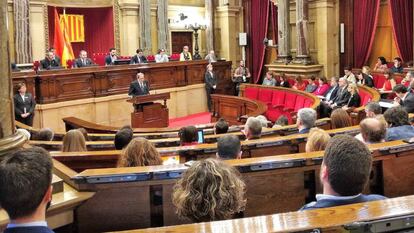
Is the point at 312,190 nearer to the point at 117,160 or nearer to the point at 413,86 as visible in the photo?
the point at 117,160

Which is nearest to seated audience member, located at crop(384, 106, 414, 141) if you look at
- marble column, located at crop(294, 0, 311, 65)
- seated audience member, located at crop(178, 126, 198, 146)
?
seated audience member, located at crop(178, 126, 198, 146)

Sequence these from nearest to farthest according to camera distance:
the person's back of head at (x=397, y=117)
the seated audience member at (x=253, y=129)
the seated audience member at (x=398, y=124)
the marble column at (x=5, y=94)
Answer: the marble column at (x=5, y=94), the seated audience member at (x=398, y=124), the person's back of head at (x=397, y=117), the seated audience member at (x=253, y=129)

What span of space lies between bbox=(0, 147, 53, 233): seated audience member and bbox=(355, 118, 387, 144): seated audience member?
8.57 feet

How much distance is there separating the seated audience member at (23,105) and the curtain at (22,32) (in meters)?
3.01

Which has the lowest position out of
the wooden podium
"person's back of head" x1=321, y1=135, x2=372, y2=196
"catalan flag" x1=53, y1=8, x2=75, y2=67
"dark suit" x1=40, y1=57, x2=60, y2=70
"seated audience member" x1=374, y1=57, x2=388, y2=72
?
the wooden podium

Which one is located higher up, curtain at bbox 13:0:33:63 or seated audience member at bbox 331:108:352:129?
curtain at bbox 13:0:33:63

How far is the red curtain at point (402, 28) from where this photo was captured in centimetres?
1251

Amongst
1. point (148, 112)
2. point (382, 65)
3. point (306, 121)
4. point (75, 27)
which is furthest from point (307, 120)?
point (75, 27)

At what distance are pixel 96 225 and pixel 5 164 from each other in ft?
3.06

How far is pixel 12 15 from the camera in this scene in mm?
11836

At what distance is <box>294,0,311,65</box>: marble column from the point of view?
43.0ft

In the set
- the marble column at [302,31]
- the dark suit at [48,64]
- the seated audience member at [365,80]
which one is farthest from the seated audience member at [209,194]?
the marble column at [302,31]

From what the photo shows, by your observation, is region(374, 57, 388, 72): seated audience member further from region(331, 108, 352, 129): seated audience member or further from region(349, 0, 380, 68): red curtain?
region(331, 108, 352, 129): seated audience member

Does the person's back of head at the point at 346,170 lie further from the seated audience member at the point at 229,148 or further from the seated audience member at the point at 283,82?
the seated audience member at the point at 283,82
